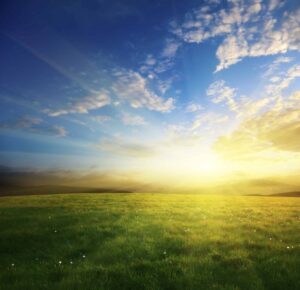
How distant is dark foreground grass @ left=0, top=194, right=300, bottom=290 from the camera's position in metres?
9.17

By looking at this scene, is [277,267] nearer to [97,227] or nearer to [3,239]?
[97,227]

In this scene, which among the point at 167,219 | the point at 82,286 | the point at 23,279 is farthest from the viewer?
the point at 167,219

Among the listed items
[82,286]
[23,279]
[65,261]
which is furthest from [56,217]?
[82,286]

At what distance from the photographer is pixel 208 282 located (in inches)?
355

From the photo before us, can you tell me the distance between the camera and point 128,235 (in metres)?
14.7

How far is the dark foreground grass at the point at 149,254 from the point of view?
9172 mm

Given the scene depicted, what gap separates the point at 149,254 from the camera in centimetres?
1173

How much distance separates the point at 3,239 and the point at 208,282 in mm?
10766

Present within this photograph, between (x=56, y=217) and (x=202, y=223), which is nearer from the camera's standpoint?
(x=202, y=223)

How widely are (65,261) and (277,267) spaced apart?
25.8 ft

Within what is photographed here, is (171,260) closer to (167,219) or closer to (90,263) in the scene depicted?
(90,263)

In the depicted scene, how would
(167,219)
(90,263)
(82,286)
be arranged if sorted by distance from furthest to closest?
(167,219)
(90,263)
(82,286)

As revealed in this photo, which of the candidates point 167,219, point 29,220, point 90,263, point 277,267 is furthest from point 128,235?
point 29,220

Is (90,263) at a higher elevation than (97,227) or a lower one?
lower
